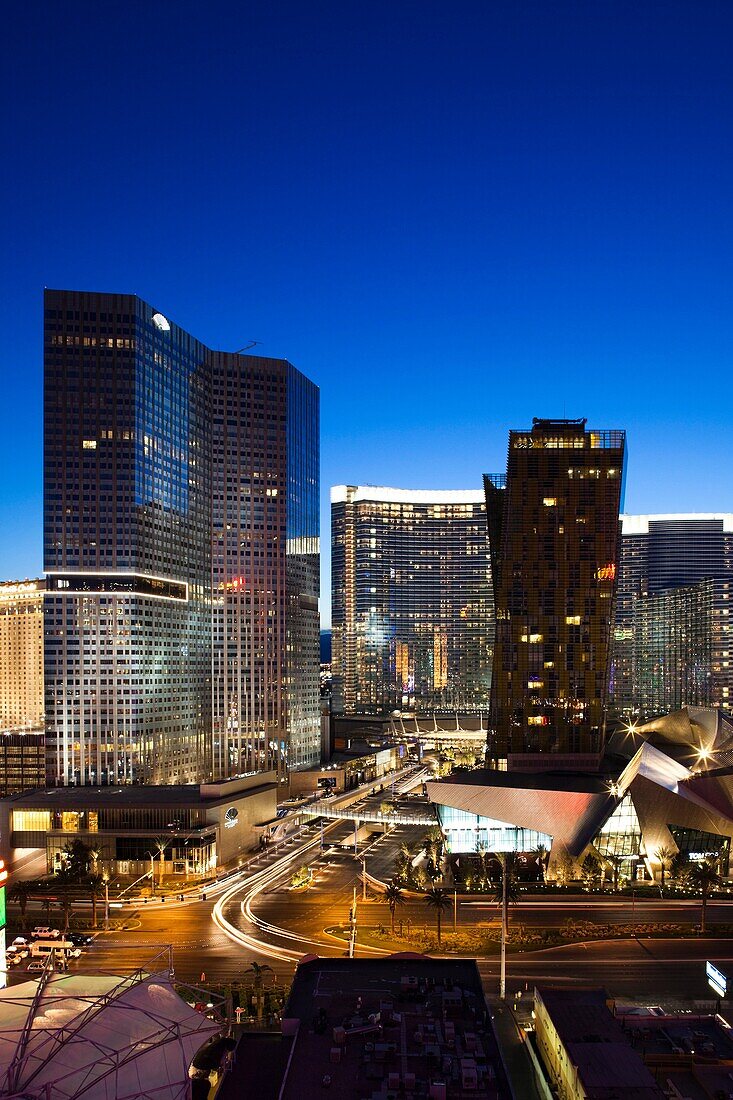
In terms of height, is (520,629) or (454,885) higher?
(520,629)

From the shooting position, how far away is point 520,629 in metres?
133

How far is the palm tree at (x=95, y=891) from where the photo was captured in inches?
3213

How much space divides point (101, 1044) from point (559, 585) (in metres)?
100

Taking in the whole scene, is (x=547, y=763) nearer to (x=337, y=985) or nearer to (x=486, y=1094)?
(x=337, y=985)

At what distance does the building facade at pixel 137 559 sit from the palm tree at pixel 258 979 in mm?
78657

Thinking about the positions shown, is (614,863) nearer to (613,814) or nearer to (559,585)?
(613,814)

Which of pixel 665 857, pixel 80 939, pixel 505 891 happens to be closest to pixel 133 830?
pixel 80 939

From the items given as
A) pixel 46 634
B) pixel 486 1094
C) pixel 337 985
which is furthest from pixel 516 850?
pixel 46 634

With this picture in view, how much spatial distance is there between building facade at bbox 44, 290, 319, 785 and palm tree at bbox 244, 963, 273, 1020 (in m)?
78.7

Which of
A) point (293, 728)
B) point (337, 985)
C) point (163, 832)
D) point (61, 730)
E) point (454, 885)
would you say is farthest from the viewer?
point (293, 728)

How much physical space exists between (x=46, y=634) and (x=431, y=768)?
8349 cm

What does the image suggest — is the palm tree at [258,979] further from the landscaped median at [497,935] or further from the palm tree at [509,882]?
the palm tree at [509,882]

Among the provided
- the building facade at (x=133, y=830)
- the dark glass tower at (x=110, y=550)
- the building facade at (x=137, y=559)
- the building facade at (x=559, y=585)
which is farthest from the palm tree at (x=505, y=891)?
the building facade at (x=137, y=559)

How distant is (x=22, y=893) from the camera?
8219cm
